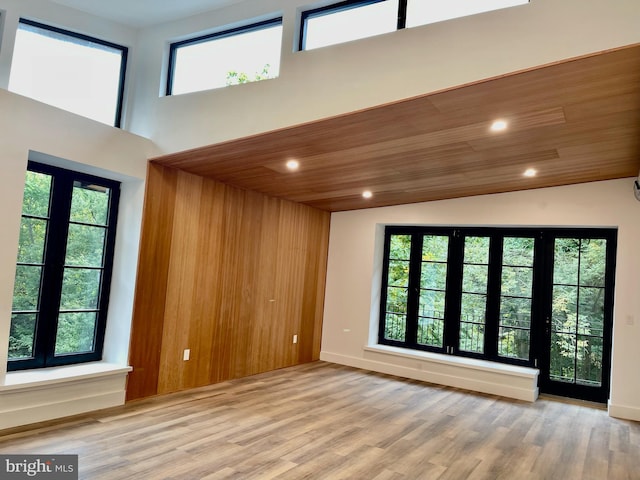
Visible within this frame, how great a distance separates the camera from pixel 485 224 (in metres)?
5.96

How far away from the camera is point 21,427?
3420 mm

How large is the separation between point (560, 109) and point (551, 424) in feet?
10.5

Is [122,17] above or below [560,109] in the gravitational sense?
above

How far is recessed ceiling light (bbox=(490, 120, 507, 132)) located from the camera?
11.0 feet

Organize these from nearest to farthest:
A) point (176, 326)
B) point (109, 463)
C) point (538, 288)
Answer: point (109, 463)
point (176, 326)
point (538, 288)

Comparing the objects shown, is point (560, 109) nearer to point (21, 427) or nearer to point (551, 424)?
point (551, 424)

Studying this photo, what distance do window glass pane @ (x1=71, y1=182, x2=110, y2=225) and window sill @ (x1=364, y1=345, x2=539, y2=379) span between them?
4.12 metres

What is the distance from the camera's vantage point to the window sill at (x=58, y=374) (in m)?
3.43

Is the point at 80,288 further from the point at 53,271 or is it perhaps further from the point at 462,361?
the point at 462,361

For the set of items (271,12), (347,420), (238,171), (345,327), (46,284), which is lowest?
A: (347,420)

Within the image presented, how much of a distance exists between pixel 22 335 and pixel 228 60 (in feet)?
10.0

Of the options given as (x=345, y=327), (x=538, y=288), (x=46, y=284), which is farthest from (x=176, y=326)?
(x=538, y=288)

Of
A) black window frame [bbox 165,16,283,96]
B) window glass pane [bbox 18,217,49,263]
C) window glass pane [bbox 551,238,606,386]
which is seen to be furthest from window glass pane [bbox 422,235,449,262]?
window glass pane [bbox 18,217,49,263]

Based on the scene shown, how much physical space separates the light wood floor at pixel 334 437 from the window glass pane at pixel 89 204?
5.87ft
